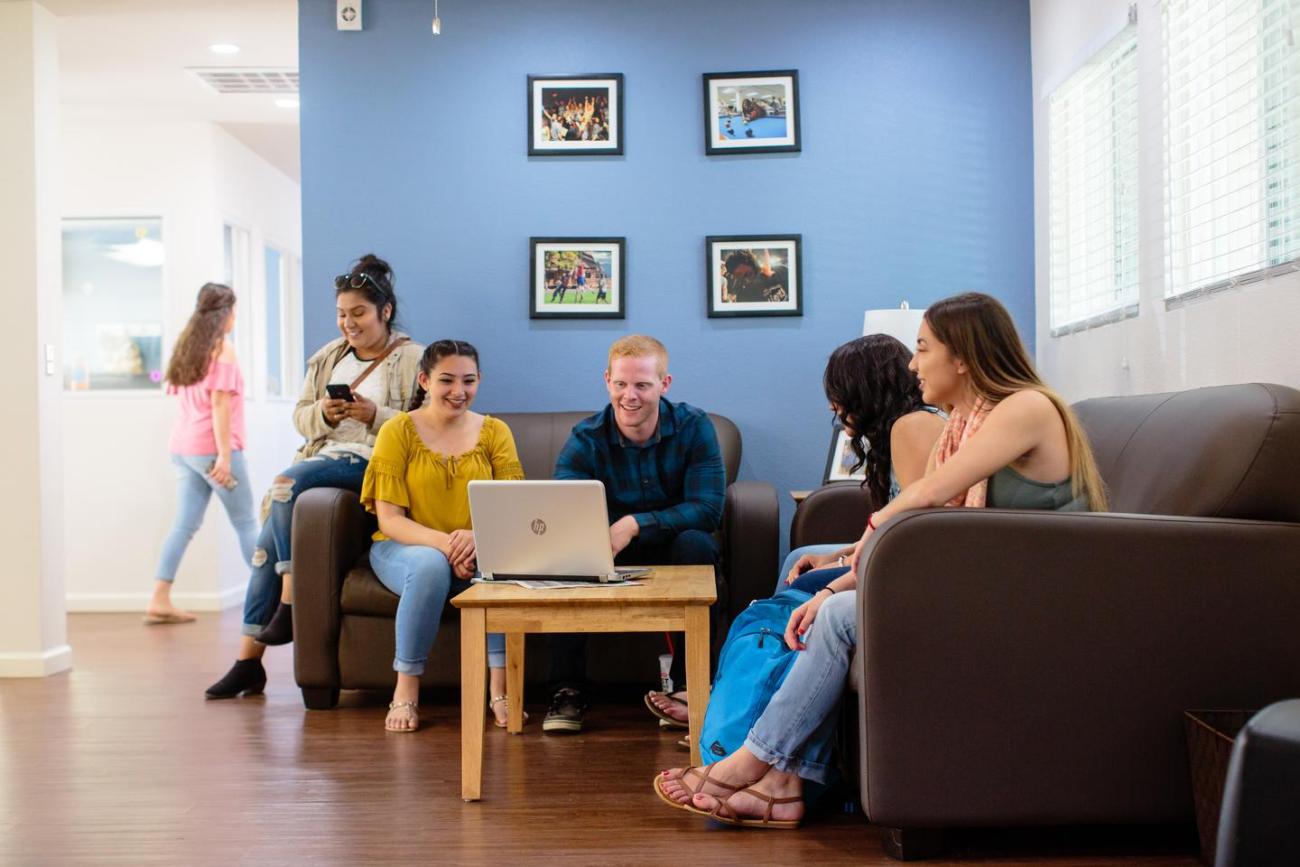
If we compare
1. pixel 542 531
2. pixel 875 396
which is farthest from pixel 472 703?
pixel 875 396

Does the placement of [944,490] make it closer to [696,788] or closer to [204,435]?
[696,788]

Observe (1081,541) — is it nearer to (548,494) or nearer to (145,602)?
(548,494)

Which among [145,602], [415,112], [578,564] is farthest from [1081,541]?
[145,602]

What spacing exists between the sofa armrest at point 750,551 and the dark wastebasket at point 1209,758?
1.63 metres

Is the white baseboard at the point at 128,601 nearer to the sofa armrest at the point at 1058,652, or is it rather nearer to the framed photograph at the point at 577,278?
the framed photograph at the point at 577,278

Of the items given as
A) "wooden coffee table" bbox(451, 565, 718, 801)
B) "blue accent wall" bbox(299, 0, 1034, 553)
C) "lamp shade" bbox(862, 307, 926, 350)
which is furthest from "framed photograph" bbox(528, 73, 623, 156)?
"wooden coffee table" bbox(451, 565, 718, 801)

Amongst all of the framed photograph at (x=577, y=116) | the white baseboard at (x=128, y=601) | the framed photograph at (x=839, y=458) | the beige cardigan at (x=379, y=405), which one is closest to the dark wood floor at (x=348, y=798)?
the beige cardigan at (x=379, y=405)

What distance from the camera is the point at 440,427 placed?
372 cm

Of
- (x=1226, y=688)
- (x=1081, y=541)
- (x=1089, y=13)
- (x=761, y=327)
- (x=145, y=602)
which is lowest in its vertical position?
(x=145, y=602)

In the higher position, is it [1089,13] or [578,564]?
[1089,13]

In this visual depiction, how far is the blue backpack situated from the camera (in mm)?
2580

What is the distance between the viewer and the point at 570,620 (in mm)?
2691

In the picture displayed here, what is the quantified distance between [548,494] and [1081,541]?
1193 millimetres

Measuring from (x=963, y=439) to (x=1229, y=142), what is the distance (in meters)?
1.11
